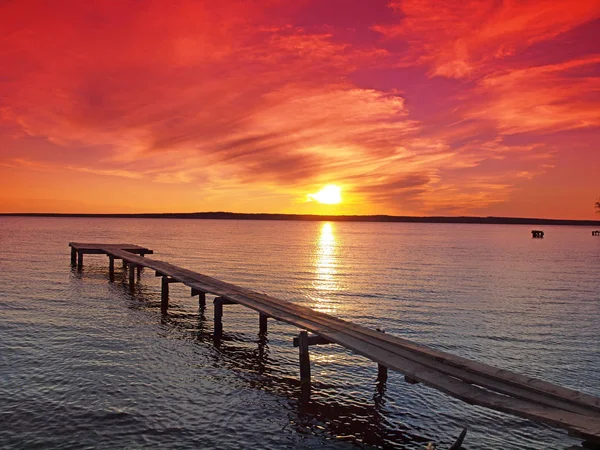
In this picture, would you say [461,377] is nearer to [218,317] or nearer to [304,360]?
[304,360]

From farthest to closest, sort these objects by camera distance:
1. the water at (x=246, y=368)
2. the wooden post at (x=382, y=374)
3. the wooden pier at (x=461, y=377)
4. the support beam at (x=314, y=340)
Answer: the wooden post at (x=382, y=374) < the support beam at (x=314, y=340) < the water at (x=246, y=368) < the wooden pier at (x=461, y=377)

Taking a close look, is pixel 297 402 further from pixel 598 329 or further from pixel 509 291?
pixel 509 291

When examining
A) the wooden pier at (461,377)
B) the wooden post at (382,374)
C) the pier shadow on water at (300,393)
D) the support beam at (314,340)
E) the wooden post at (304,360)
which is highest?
the wooden pier at (461,377)

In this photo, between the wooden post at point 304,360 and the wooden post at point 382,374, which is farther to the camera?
the wooden post at point 382,374

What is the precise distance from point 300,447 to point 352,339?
11.8 ft

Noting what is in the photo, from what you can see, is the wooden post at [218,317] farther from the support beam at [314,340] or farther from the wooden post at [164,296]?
the wooden post at [164,296]

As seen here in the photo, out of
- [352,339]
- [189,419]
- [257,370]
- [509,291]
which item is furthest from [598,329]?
[189,419]

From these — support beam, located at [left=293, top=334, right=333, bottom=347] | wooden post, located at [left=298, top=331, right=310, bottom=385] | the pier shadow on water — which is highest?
support beam, located at [left=293, top=334, right=333, bottom=347]

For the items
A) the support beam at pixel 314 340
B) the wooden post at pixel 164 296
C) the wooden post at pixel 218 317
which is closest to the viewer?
the support beam at pixel 314 340

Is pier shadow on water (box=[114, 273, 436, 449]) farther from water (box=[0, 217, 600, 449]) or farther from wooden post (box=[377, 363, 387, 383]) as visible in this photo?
wooden post (box=[377, 363, 387, 383])

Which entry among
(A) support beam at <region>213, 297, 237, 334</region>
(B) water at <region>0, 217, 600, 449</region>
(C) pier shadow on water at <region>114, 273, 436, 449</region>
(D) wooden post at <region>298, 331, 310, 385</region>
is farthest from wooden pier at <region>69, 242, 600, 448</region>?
(A) support beam at <region>213, 297, 237, 334</region>

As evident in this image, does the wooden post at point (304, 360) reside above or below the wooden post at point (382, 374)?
above

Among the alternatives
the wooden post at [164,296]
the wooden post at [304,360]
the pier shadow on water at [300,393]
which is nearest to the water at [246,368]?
the pier shadow on water at [300,393]

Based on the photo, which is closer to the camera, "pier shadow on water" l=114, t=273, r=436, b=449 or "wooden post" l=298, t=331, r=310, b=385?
"pier shadow on water" l=114, t=273, r=436, b=449
